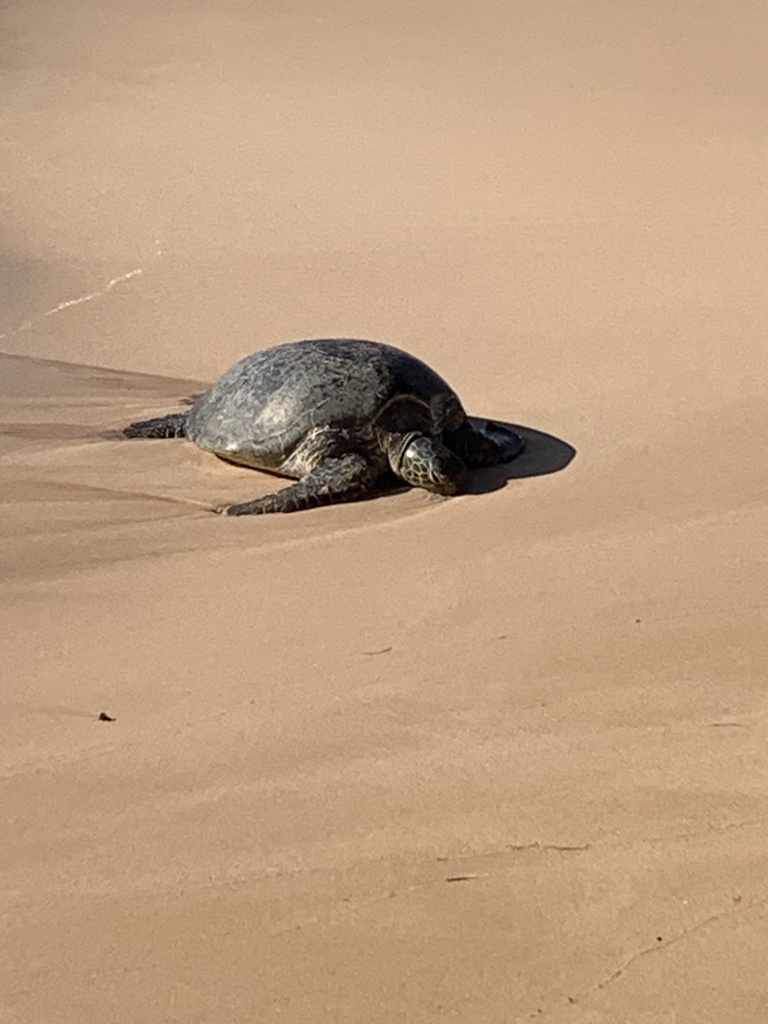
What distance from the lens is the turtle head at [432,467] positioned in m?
5.56

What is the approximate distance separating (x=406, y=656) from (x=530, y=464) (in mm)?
2129

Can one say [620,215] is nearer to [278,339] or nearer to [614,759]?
[278,339]

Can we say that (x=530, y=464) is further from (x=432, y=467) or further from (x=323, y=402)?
(x=323, y=402)

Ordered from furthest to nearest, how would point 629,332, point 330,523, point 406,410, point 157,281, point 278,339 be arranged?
point 157,281, point 278,339, point 629,332, point 406,410, point 330,523

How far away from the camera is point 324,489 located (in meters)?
5.57

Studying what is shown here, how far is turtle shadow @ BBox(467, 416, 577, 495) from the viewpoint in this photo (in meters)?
5.70

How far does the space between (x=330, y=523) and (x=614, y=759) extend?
2.18 meters

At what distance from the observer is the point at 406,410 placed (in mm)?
5973

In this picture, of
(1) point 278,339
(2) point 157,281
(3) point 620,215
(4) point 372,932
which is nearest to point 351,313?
(1) point 278,339

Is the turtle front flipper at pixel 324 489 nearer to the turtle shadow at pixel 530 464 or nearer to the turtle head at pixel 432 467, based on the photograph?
the turtle head at pixel 432 467

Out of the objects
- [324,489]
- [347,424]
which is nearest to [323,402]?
[347,424]

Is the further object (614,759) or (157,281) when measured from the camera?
(157,281)

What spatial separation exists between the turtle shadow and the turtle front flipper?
430 millimetres

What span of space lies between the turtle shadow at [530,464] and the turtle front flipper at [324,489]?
1.41 ft
